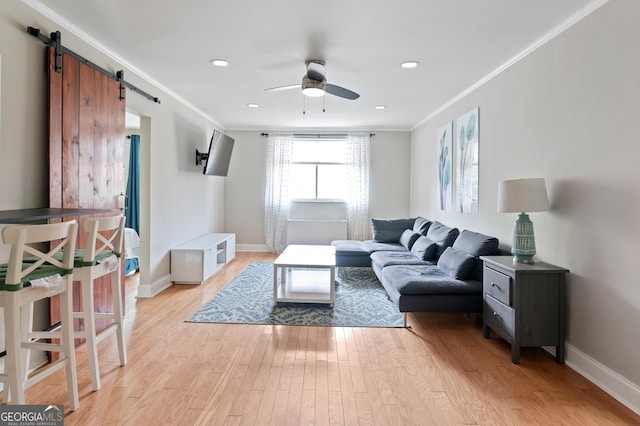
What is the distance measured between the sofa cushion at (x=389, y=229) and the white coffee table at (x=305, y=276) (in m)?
1.11

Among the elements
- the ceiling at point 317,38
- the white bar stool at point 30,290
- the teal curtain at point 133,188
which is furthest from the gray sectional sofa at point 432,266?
the teal curtain at point 133,188

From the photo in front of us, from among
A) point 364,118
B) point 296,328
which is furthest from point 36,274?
point 364,118

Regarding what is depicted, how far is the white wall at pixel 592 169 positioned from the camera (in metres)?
2.11

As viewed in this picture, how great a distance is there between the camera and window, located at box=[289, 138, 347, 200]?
7230 mm

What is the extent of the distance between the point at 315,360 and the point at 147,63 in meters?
3.17

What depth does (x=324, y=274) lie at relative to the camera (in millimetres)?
4938

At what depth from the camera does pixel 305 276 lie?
475cm

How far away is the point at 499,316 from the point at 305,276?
2512 mm

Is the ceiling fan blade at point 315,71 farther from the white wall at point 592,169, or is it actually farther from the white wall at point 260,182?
the white wall at point 260,182

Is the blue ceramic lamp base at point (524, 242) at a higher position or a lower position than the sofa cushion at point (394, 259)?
higher

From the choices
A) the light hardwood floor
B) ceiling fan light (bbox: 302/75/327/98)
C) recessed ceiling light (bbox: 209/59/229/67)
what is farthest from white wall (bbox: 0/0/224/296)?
ceiling fan light (bbox: 302/75/327/98)

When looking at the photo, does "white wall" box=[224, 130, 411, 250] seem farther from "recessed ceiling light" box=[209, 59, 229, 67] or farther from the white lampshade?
the white lampshade

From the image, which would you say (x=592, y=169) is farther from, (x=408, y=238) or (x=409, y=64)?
(x=408, y=238)

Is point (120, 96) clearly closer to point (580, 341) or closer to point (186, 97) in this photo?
point (186, 97)
